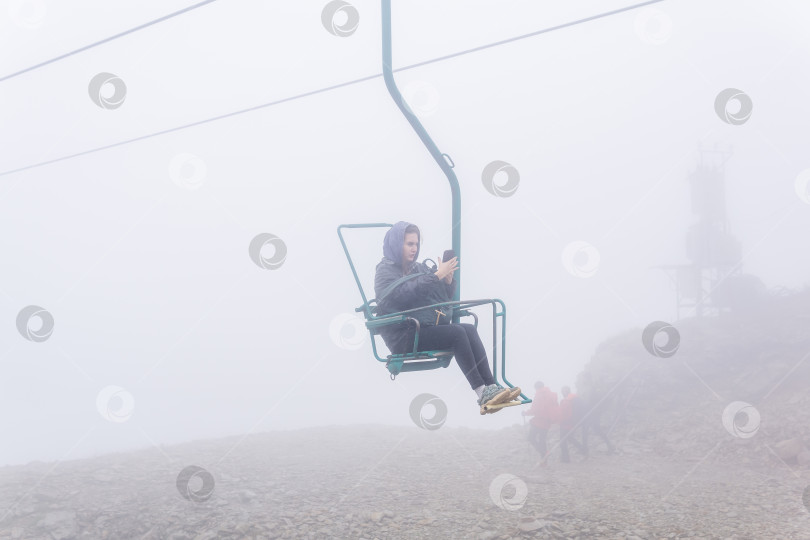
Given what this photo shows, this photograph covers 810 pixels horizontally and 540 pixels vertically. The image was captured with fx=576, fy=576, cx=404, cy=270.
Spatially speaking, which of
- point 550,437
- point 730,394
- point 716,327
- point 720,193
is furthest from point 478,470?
point 720,193

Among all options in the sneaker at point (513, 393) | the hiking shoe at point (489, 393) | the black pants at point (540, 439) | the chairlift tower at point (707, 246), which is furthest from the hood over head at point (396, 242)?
the chairlift tower at point (707, 246)

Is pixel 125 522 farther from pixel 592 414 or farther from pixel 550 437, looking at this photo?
pixel 592 414

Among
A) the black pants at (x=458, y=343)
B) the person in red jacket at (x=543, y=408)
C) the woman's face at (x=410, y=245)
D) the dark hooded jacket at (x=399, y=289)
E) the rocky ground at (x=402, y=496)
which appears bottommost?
the rocky ground at (x=402, y=496)

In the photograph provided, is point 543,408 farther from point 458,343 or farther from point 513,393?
point 513,393

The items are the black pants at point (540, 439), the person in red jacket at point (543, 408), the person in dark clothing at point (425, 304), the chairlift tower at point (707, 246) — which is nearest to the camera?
the person in dark clothing at point (425, 304)

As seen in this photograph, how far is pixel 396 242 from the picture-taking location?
5.67m

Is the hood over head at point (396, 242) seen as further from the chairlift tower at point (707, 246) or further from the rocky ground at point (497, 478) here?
the chairlift tower at point (707, 246)

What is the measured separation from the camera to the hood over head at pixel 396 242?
18.5 feet

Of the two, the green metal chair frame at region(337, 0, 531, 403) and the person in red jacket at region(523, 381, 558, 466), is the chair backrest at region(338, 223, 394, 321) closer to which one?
the green metal chair frame at region(337, 0, 531, 403)

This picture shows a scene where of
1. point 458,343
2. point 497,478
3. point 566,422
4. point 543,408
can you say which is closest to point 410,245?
point 458,343

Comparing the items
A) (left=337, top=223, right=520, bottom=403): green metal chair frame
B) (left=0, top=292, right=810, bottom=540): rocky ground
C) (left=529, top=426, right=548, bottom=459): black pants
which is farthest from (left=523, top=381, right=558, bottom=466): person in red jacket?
(left=337, top=223, right=520, bottom=403): green metal chair frame

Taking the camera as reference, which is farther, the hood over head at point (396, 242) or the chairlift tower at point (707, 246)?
the chairlift tower at point (707, 246)

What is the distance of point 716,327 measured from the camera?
1070 inches

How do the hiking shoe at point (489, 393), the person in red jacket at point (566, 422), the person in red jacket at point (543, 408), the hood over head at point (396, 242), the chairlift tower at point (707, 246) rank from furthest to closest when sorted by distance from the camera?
the chairlift tower at point (707, 246), the person in red jacket at point (566, 422), the person in red jacket at point (543, 408), the hood over head at point (396, 242), the hiking shoe at point (489, 393)
